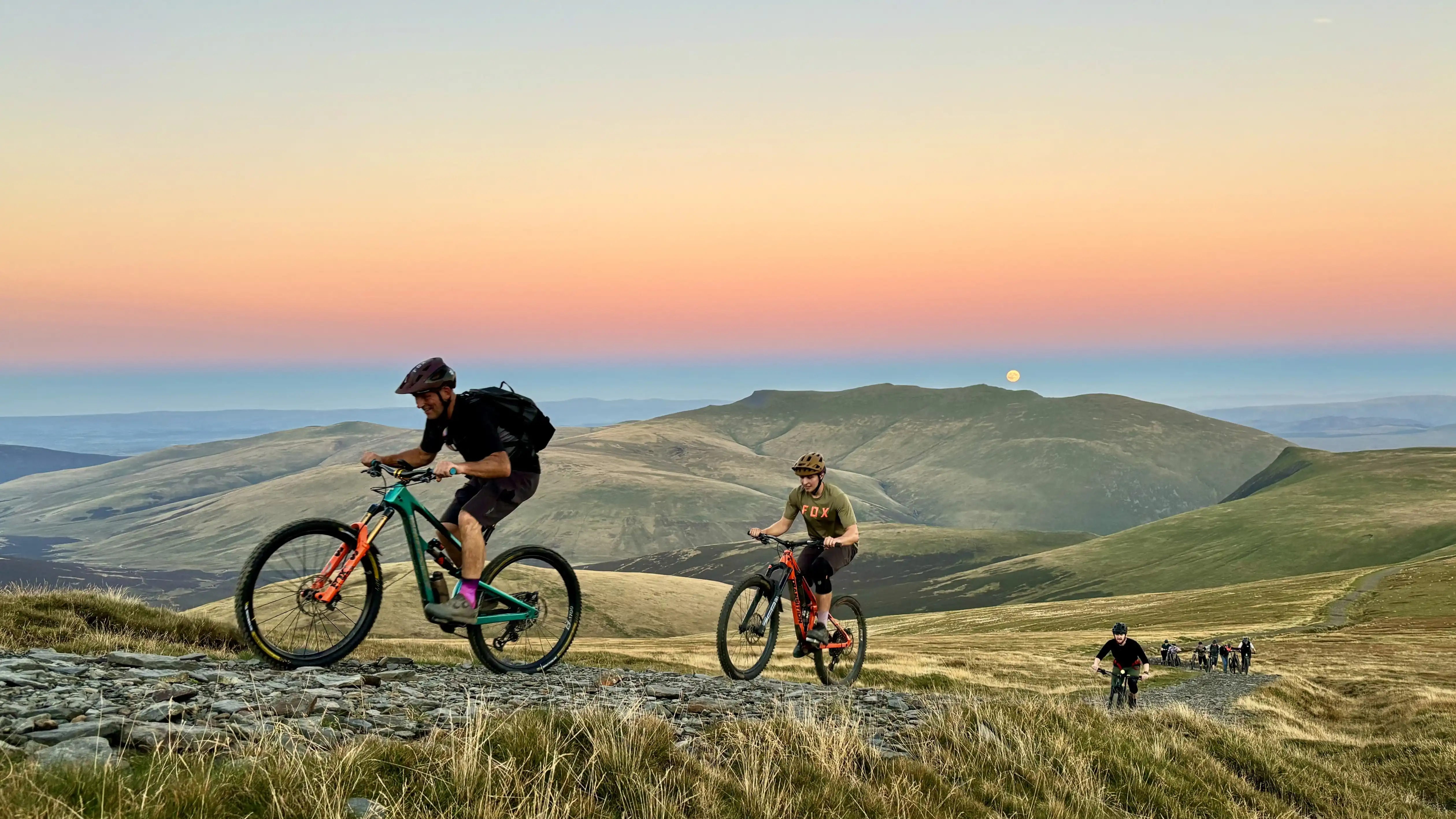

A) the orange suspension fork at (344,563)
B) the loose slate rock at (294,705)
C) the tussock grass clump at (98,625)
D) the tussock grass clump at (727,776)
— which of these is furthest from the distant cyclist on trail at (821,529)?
the tussock grass clump at (98,625)

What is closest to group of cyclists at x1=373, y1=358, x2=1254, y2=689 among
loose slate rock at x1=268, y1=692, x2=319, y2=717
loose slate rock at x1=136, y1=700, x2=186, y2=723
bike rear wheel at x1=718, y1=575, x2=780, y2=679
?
loose slate rock at x1=268, y1=692, x2=319, y2=717

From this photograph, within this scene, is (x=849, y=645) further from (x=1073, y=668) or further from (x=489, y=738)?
(x=1073, y=668)

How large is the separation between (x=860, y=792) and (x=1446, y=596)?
13064cm

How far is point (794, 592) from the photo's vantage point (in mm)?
14359

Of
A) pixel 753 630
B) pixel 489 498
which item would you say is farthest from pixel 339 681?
pixel 753 630

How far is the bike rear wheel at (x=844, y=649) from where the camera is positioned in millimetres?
15125

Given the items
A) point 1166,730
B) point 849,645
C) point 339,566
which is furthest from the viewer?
point 849,645

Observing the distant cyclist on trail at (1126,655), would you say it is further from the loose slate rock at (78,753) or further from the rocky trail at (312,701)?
the loose slate rock at (78,753)

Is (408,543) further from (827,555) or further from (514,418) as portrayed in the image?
(827,555)

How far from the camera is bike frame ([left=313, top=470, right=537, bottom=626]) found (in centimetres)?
985

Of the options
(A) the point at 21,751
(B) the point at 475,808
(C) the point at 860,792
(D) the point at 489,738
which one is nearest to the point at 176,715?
(A) the point at 21,751

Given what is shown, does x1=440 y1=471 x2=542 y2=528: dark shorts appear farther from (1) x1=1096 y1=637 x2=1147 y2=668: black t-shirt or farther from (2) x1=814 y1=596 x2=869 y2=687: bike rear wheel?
(1) x1=1096 y1=637 x2=1147 y2=668: black t-shirt

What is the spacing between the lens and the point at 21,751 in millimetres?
5617

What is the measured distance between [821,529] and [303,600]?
26.4ft
